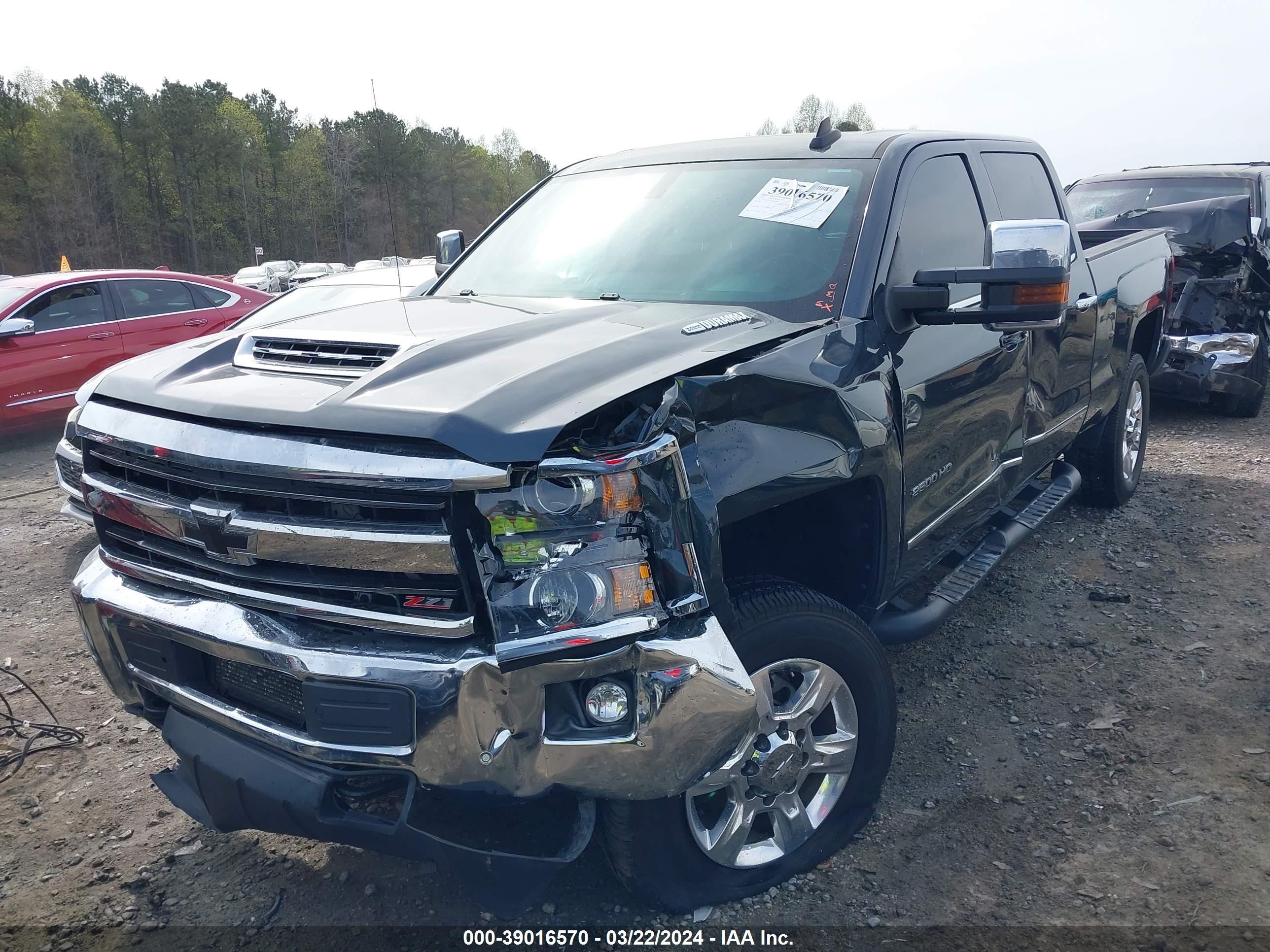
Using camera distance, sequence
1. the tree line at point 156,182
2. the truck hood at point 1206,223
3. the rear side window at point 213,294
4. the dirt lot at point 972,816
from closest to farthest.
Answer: the dirt lot at point 972,816
the truck hood at point 1206,223
the rear side window at point 213,294
the tree line at point 156,182

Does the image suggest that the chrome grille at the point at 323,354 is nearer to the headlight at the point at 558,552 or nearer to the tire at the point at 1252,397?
the headlight at the point at 558,552

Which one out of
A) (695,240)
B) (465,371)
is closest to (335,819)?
(465,371)

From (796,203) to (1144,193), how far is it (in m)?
7.32

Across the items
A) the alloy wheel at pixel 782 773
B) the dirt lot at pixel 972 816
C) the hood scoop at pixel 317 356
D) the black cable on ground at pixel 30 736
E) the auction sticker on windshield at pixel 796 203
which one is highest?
the auction sticker on windshield at pixel 796 203

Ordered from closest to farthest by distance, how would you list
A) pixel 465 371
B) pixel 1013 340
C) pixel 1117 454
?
pixel 465 371, pixel 1013 340, pixel 1117 454

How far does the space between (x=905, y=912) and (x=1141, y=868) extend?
70 cm

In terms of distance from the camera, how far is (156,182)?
60.2 meters

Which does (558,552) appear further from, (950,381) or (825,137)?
(825,137)

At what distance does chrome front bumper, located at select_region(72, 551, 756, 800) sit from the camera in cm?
191

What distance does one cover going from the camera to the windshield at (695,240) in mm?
2959

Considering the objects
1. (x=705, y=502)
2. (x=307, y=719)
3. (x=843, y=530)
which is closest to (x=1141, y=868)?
(x=843, y=530)

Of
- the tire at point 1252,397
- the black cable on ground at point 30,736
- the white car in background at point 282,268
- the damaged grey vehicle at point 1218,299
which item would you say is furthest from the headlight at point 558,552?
the white car in background at point 282,268

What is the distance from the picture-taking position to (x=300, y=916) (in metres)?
2.54

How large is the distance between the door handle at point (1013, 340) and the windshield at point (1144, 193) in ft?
19.1
